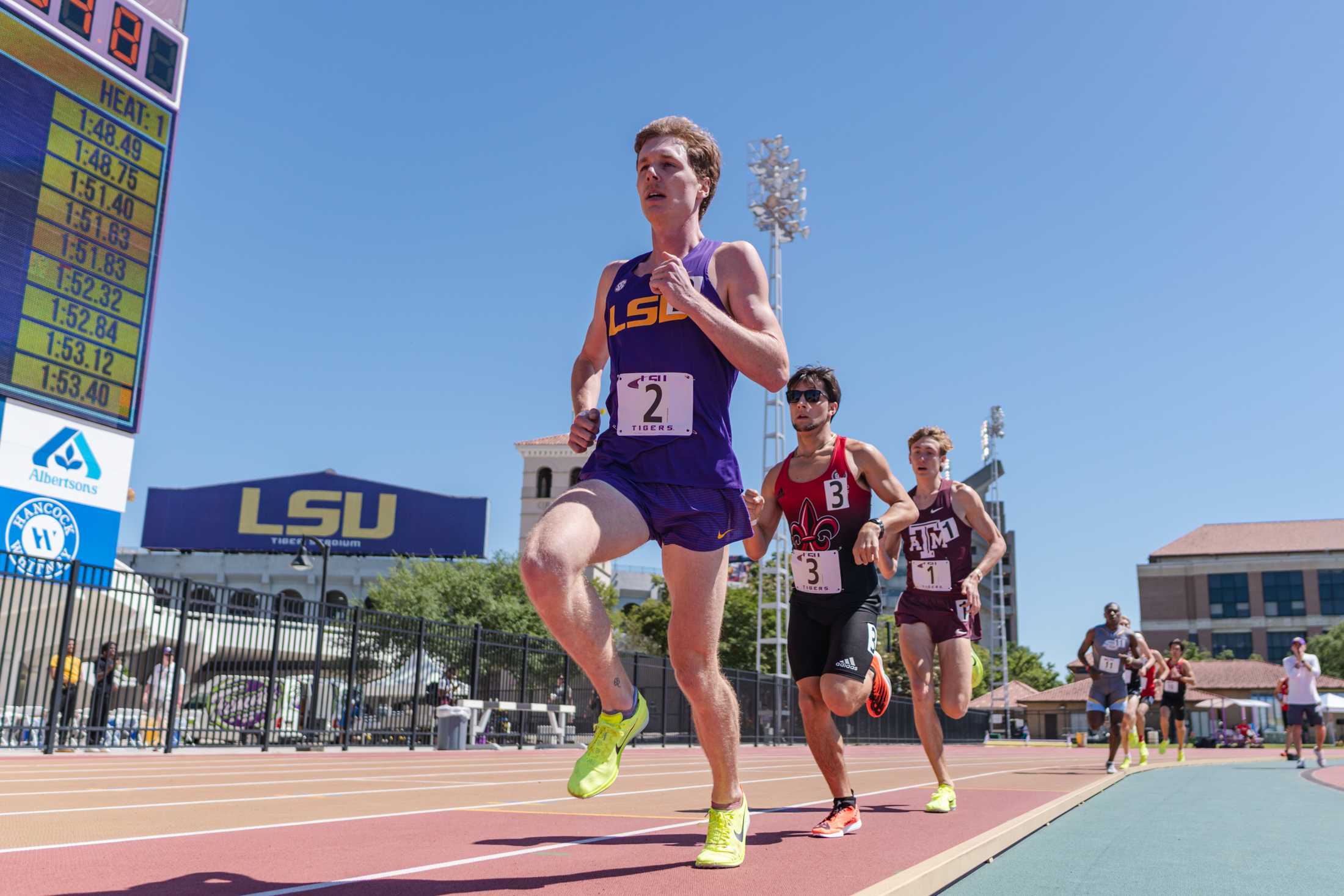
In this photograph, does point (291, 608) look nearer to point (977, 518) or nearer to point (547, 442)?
point (977, 518)

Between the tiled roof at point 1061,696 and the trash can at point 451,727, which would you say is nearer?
the trash can at point 451,727

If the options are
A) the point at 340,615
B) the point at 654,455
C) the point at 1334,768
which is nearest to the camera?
the point at 654,455

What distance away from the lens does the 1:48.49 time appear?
1975cm

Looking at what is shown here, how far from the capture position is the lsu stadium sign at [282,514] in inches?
3108

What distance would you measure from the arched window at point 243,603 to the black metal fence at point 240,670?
0.02 metres

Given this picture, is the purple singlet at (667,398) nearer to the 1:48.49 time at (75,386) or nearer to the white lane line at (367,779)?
the white lane line at (367,779)

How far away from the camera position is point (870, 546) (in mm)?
4773

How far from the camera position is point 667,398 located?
3.59 meters

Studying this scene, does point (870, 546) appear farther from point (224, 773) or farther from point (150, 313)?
point (150, 313)

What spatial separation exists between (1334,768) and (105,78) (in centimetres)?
2440

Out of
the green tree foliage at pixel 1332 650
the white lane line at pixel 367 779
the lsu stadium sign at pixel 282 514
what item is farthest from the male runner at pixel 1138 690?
the lsu stadium sign at pixel 282 514

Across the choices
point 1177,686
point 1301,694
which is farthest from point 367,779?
point 1177,686

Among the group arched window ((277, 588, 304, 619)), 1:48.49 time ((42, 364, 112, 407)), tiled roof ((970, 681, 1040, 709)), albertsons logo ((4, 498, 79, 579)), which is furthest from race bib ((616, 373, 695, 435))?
tiled roof ((970, 681, 1040, 709))

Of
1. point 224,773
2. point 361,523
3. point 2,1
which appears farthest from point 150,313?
point 361,523
